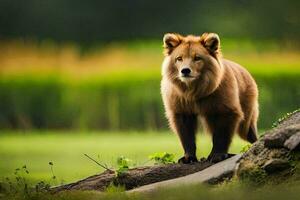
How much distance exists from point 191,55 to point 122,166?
4.05 ft

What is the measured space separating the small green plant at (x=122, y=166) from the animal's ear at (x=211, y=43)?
1.32 m

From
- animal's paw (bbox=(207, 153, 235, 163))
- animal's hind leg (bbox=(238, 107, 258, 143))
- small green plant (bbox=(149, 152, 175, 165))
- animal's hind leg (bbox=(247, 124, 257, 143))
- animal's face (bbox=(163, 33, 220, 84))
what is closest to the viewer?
animal's paw (bbox=(207, 153, 235, 163))

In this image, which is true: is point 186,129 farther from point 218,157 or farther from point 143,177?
point 143,177

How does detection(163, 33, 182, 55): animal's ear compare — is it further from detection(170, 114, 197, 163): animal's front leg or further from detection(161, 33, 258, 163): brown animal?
detection(170, 114, 197, 163): animal's front leg

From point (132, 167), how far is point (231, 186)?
159cm

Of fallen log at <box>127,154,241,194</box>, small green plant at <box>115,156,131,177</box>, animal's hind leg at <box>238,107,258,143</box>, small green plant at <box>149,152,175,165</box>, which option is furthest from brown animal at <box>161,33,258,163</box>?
animal's hind leg at <box>238,107,258,143</box>

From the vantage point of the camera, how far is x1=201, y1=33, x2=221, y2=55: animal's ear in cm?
959

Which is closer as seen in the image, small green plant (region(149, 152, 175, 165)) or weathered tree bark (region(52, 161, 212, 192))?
weathered tree bark (region(52, 161, 212, 192))

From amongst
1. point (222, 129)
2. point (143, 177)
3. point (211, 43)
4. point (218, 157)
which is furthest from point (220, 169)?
point (211, 43)

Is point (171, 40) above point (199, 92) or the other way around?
above

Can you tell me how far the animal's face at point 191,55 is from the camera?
9531mm

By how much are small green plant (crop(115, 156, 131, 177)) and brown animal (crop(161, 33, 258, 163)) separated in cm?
54

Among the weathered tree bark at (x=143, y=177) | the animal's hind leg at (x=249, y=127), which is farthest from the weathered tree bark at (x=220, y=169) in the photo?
the animal's hind leg at (x=249, y=127)

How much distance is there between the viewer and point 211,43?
31.6 ft
